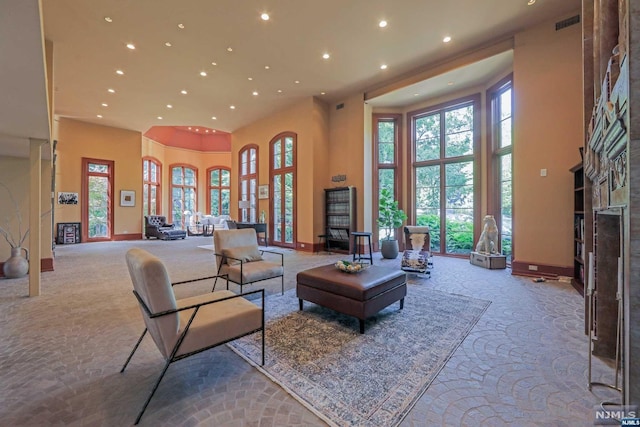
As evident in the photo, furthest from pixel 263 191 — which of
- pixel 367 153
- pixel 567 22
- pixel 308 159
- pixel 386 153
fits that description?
pixel 567 22

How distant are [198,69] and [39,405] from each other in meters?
6.83

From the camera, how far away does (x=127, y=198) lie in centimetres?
1112

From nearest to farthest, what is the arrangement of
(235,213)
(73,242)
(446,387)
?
(446,387) < (73,242) < (235,213)

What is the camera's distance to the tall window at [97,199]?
403 inches

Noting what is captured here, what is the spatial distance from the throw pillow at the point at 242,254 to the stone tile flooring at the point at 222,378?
123cm

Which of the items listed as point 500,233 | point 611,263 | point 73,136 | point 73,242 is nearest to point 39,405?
point 611,263

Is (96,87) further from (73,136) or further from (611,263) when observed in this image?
(611,263)

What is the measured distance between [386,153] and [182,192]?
10.8 meters

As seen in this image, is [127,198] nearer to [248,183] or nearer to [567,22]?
[248,183]

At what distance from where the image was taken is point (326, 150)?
28.2 feet

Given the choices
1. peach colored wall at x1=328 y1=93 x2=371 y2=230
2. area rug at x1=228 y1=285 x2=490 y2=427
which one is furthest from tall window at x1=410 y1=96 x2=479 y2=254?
area rug at x1=228 y1=285 x2=490 y2=427

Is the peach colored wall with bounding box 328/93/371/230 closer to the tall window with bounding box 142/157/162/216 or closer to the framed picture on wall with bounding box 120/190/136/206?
the framed picture on wall with bounding box 120/190/136/206

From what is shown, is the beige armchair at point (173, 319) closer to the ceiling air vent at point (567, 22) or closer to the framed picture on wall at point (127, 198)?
the ceiling air vent at point (567, 22)

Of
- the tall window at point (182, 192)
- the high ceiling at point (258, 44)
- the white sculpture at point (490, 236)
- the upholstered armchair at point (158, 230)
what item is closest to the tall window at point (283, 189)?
the high ceiling at point (258, 44)
